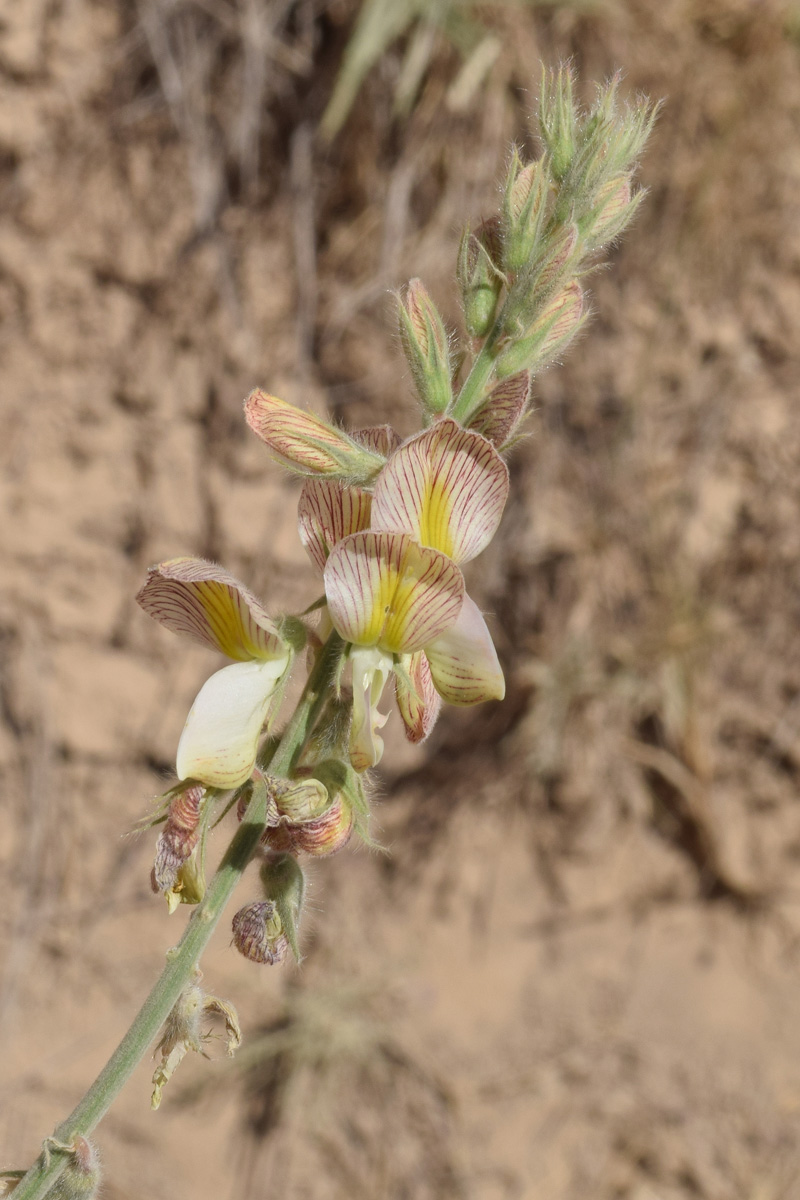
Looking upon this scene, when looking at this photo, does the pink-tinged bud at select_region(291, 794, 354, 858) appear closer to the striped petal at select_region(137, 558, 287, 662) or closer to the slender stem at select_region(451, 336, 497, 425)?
the striped petal at select_region(137, 558, 287, 662)

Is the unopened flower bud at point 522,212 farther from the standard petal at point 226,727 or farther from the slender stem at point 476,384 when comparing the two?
the standard petal at point 226,727

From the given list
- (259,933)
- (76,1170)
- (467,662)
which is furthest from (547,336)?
(76,1170)

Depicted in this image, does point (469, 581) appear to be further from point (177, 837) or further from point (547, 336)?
point (177, 837)

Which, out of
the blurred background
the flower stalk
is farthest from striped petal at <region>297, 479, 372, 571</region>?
Answer: the blurred background

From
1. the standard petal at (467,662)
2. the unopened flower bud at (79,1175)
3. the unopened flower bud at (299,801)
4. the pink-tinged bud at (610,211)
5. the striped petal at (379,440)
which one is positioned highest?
the pink-tinged bud at (610,211)

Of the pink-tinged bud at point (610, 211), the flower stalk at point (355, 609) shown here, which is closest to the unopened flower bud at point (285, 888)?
the flower stalk at point (355, 609)

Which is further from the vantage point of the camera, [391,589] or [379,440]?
[379,440]
